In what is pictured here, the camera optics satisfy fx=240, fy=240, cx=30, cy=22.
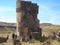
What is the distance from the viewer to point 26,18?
96.7ft

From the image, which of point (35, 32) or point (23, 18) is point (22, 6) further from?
point (35, 32)

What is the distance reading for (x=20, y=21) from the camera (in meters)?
29.5

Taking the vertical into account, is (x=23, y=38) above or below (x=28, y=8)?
below

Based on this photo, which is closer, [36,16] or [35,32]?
[35,32]

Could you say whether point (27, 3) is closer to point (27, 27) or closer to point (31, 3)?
point (31, 3)

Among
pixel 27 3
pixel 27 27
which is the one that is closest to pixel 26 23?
pixel 27 27

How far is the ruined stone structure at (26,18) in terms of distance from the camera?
1155 inches

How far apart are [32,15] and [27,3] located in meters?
1.61

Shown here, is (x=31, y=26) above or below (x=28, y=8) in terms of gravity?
below

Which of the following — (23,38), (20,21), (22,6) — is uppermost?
(22,6)

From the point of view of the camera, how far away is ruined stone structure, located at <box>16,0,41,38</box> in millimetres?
29344

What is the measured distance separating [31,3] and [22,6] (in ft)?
3.92

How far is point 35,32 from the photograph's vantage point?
2812 cm

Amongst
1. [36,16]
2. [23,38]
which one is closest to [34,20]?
[36,16]
